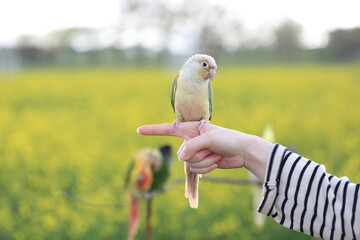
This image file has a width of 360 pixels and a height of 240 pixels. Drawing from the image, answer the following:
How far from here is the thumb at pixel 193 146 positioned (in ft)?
4.12

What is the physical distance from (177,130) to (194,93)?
0.65ft

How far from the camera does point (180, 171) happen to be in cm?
532

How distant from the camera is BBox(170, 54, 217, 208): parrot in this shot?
3.52 ft

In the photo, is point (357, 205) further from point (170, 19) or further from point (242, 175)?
point (170, 19)

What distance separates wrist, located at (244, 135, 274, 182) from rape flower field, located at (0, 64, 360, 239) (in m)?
0.95

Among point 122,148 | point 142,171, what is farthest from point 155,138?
point 142,171

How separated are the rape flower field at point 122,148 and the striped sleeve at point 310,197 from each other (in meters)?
1.08

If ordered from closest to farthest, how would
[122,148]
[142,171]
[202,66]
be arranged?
[202,66], [142,171], [122,148]

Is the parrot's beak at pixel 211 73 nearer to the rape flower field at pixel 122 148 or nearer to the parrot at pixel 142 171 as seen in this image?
the rape flower field at pixel 122 148

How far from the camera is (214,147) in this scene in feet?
4.32

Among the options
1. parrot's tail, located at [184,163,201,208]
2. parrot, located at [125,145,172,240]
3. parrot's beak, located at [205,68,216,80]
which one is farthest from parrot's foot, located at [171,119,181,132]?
parrot, located at [125,145,172,240]

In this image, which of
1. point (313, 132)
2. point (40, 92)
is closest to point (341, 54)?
point (313, 132)

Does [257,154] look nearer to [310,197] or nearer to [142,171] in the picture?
[310,197]

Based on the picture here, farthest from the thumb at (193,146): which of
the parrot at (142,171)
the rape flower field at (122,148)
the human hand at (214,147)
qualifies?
the parrot at (142,171)
